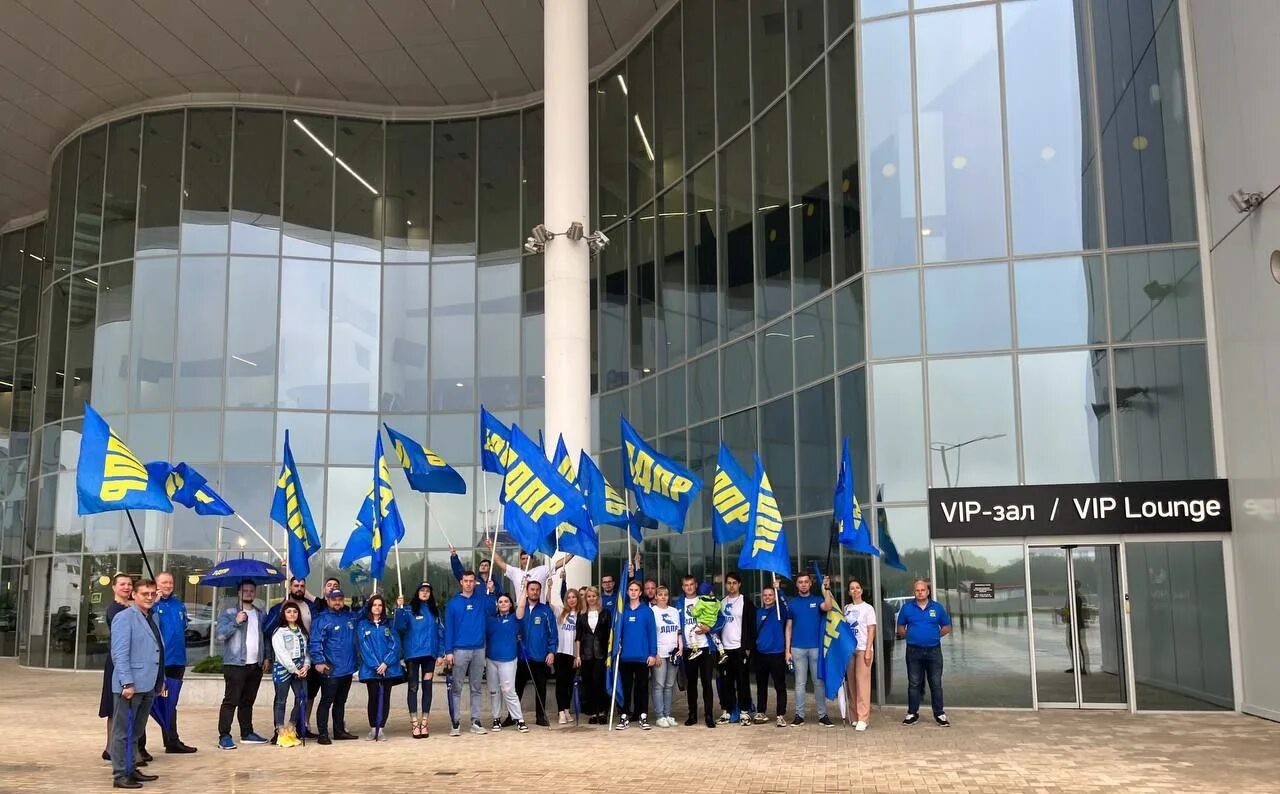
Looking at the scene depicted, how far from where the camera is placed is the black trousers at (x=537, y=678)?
13586mm

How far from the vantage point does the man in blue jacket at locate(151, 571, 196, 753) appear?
38.6ft

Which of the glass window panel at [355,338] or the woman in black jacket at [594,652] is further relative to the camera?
the glass window panel at [355,338]

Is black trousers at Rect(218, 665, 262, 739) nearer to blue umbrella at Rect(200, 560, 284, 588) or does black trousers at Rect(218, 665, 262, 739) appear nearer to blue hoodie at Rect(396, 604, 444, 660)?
blue umbrella at Rect(200, 560, 284, 588)

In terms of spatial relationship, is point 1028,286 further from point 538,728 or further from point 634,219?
point 634,219

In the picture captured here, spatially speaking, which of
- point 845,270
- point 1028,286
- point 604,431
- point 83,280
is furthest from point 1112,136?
point 83,280

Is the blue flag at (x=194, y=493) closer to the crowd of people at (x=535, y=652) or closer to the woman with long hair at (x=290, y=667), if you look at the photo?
the crowd of people at (x=535, y=652)

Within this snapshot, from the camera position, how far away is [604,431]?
78.7ft

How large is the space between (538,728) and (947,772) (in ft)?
17.0

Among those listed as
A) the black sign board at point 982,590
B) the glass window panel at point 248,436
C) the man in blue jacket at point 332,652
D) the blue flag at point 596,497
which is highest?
the glass window panel at point 248,436

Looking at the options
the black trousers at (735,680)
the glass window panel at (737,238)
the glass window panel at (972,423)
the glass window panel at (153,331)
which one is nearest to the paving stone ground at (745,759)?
the black trousers at (735,680)

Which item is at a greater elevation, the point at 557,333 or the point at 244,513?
the point at 557,333

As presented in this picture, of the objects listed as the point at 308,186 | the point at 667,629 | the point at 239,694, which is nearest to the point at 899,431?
the point at 667,629

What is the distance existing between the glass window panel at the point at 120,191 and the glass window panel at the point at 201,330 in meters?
1.91

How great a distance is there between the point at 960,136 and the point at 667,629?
782cm
